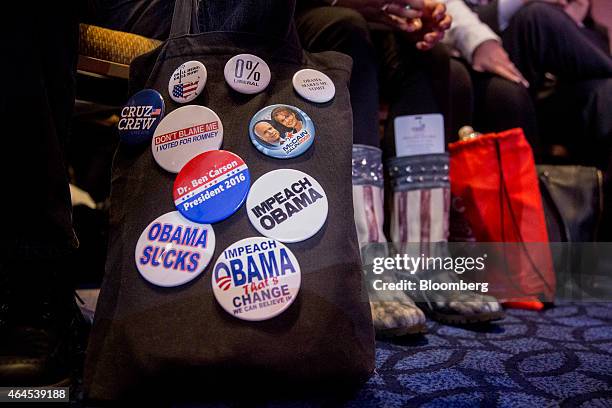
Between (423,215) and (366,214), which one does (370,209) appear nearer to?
(366,214)

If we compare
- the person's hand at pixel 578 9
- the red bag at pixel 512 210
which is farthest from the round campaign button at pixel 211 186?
the person's hand at pixel 578 9

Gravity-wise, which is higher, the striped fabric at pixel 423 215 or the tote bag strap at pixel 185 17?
the tote bag strap at pixel 185 17

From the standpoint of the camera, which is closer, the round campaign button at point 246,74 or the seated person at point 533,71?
the round campaign button at point 246,74

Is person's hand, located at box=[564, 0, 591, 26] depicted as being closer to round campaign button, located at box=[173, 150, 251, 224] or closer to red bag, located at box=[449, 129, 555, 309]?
red bag, located at box=[449, 129, 555, 309]

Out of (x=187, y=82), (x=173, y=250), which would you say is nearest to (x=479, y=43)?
(x=187, y=82)

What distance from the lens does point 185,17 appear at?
1.84 ft

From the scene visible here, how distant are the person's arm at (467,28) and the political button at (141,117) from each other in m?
0.86

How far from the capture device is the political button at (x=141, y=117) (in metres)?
0.52

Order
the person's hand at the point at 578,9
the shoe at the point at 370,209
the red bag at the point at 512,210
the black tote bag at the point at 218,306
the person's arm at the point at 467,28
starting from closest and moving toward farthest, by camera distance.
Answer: the black tote bag at the point at 218,306
the shoe at the point at 370,209
the red bag at the point at 512,210
the person's arm at the point at 467,28
the person's hand at the point at 578,9

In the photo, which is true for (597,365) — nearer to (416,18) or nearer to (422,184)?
(422,184)

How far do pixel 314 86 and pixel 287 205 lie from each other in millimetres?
156

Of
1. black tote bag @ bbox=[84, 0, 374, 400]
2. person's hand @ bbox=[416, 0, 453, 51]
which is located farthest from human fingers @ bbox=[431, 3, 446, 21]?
black tote bag @ bbox=[84, 0, 374, 400]

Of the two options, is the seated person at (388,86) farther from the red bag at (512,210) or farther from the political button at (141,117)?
the political button at (141,117)

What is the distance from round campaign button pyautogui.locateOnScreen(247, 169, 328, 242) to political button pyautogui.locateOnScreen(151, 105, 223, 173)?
77mm
